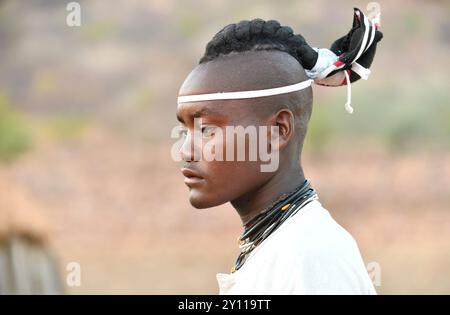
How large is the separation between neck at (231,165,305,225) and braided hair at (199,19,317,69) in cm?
43

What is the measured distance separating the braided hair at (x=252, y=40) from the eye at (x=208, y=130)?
254mm

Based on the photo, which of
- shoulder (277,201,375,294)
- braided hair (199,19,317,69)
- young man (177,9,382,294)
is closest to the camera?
shoulder (277,201,375,294)

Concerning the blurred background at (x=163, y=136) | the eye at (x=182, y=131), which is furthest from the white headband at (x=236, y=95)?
the blurred background at (x=163, y=136)

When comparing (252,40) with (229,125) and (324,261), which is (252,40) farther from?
(324,261)

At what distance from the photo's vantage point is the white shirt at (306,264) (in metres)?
2.31

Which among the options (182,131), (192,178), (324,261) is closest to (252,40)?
(182,131)

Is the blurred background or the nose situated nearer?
the nose

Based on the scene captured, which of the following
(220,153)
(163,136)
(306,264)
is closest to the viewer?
(306,264)

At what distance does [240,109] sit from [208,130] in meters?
0.13

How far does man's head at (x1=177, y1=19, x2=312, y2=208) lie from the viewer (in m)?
2.62

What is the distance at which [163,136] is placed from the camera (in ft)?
41.7

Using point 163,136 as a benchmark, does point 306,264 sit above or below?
below

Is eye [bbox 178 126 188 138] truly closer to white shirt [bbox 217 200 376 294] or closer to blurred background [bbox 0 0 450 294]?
white shirt [bbox 217 200 376 294]

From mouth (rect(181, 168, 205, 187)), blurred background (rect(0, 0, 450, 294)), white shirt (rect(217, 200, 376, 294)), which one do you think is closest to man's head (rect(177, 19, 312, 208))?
mouth (rect(181, 168, 205, 187))
